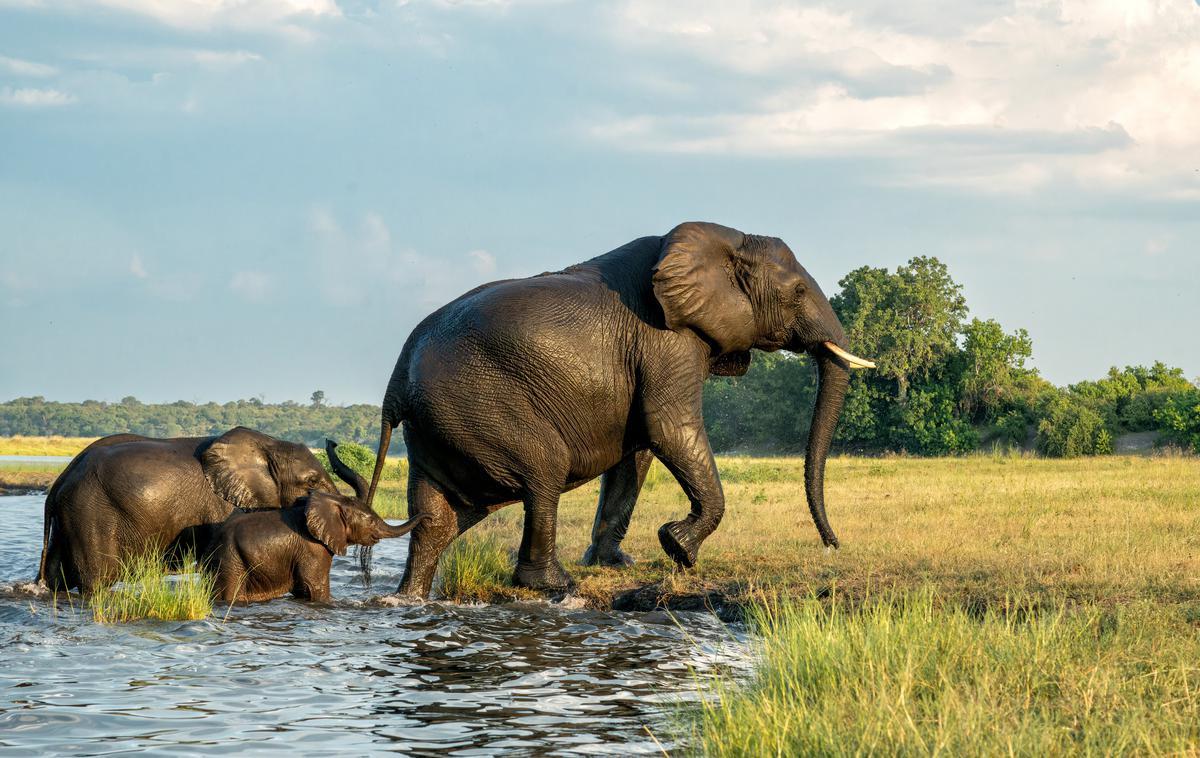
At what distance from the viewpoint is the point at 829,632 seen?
7.00 metres

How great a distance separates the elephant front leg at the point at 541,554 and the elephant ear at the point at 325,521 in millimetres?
1471

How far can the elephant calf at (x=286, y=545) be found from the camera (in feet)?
34.8

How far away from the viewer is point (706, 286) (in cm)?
1055

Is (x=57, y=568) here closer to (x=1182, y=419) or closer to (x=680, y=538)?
(x=680, y=538)

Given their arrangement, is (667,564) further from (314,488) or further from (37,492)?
(37,492)

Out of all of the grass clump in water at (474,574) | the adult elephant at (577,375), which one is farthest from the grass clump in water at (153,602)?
the grass clump in water at (474,574)

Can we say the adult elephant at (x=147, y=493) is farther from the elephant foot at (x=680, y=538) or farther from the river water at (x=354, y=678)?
the elephant foot at (x=680, y=538)

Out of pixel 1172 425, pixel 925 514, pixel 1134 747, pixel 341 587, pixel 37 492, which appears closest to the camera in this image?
pixel 1134 747

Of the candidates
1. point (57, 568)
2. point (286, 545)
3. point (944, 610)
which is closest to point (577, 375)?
point (286, 545)

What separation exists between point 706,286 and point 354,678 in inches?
167

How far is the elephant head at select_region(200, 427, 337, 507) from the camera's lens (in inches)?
440

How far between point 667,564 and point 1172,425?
33604 mm

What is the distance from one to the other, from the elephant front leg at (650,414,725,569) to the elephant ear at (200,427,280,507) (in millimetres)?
3406

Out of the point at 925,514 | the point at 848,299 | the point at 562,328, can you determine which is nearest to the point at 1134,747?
the point at 562,328
